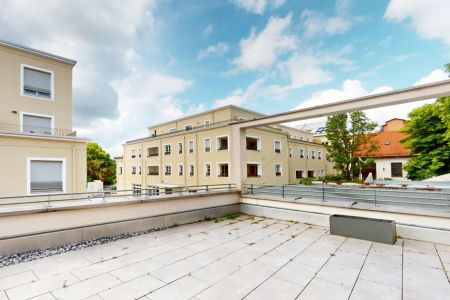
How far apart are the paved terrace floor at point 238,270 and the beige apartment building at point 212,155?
13.3 meters

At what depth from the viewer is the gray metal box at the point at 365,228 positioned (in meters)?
5.50

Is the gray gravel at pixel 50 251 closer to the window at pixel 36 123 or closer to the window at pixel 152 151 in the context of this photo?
the window at pixel 36 123

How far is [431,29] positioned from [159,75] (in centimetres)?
1477

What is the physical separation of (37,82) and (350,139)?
2869 cm

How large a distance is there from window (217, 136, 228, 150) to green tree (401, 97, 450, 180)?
1798 cm

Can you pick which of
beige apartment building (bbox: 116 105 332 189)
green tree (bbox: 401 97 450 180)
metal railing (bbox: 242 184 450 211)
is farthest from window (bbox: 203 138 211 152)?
green tree (bbox: 401 97 450 180)

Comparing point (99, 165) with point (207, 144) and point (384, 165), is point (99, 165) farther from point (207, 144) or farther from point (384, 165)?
point (384, 165)

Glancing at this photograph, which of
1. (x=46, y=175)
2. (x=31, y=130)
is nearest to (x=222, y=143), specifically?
(x=46, y=175)

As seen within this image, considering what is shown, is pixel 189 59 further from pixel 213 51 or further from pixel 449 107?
pixel 449 107

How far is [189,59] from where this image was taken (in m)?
15.4

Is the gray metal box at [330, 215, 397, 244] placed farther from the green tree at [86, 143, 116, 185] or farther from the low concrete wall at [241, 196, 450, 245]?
the green tree at [86, 143, 116, 185]

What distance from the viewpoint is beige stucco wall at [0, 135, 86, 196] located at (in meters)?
10.3

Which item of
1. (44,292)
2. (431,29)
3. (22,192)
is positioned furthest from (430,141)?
(22,192)

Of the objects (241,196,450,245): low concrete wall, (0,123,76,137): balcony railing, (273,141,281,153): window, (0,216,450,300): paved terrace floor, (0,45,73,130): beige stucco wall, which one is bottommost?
(0,216,450,300): paved terrace floor
